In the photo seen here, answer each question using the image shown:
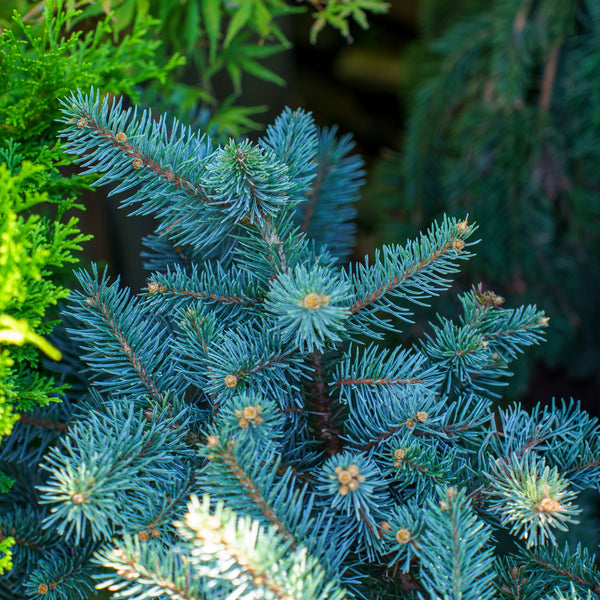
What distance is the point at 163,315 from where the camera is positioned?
1.29 feet

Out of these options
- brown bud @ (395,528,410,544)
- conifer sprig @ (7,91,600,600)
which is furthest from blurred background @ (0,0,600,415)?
brown bud @ (395,528,410,544)

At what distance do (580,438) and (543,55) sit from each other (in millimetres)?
626

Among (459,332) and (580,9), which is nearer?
(459,332)

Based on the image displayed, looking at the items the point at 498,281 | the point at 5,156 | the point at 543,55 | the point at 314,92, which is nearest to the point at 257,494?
the point at 5,156

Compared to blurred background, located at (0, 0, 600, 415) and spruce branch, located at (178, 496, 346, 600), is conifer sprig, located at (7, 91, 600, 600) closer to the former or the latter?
spruce branch, located at (178, 496, 346, 600)

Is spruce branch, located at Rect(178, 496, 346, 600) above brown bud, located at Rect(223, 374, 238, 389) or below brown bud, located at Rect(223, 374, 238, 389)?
below

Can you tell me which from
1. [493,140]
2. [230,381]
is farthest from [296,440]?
[493,140]

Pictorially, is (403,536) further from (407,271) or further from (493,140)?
(493,140)

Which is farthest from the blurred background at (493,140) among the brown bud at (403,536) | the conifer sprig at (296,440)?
the brown bud at (403,536)

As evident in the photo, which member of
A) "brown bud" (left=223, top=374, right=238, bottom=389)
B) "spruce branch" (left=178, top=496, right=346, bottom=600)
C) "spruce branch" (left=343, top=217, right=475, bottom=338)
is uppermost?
"spruce branch" (left=343, top=217, right=475, bottom=338)

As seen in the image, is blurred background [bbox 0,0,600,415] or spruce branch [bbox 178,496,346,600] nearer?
spruce branch [bbox 178,496,346,600]

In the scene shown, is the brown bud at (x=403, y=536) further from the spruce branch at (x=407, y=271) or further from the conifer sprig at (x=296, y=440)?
the spruce branch at (x=407, y=271)

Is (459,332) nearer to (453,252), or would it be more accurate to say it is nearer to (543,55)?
(453,252)

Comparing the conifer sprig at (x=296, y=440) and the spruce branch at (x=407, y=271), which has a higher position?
the spruce branch at (x=407, y=271)
